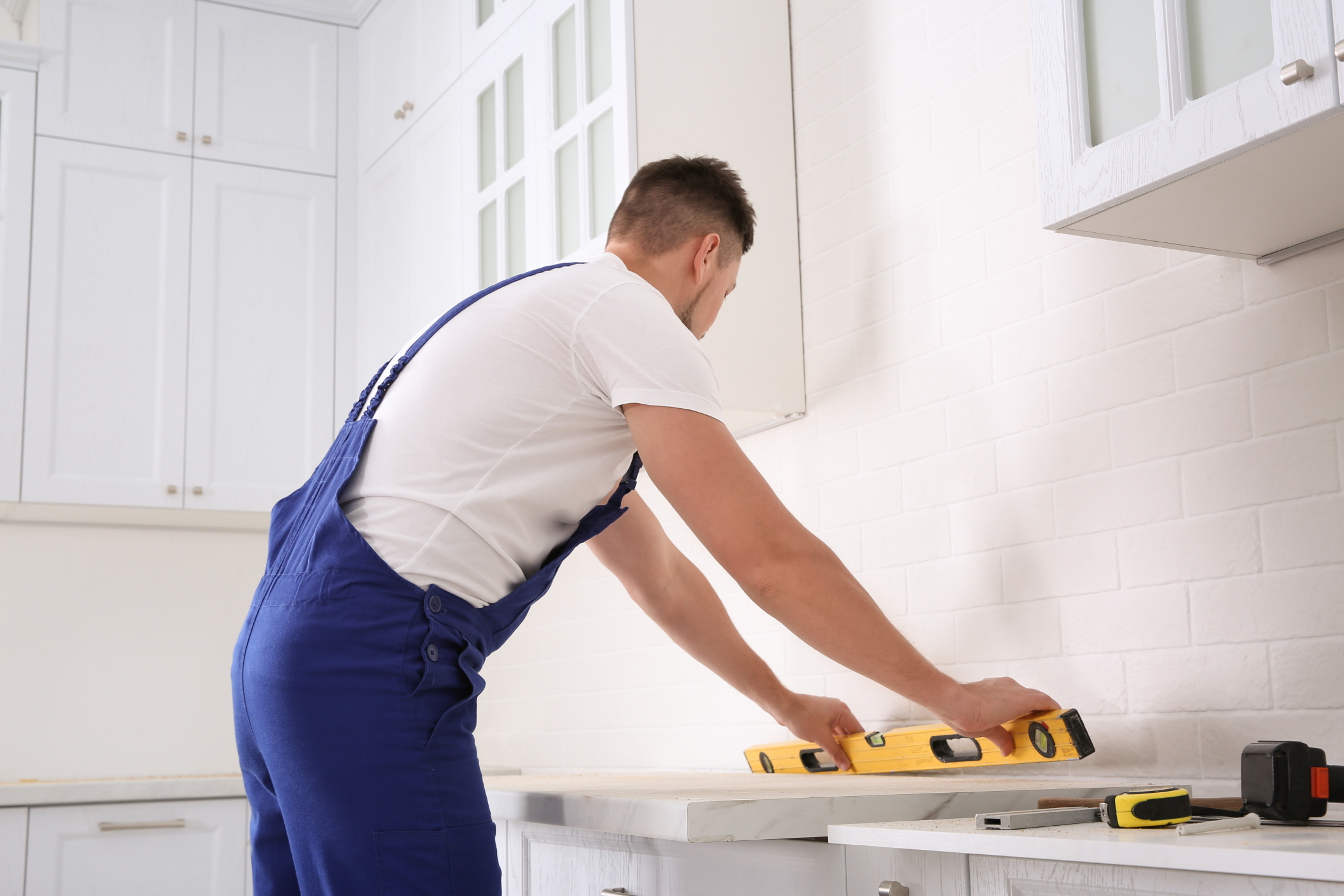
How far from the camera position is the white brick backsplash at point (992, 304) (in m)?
1.87

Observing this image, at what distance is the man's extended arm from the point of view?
135cm

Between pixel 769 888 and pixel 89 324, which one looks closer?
pixel 769 888

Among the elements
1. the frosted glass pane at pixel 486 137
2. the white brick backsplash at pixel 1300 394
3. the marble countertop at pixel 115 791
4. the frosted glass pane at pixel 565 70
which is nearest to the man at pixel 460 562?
the white brick backsplash at pixel 1300 394

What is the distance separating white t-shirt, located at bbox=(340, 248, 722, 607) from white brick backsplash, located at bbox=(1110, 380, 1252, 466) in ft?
2.09

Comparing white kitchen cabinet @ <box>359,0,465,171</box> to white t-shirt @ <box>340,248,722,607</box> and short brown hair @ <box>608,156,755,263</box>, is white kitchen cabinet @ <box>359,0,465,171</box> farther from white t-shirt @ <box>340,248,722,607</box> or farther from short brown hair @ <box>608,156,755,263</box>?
white t-shirt @ <box>340,248,722,607</box>

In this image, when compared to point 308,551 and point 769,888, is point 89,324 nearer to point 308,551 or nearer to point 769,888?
point 308,551

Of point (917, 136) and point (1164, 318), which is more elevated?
point (917, 136)

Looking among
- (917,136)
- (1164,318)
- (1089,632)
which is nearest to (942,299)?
(917,136)

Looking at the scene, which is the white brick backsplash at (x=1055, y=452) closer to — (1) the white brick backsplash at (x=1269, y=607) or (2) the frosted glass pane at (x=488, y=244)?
(1) the white brick backsplash at (x=1269, y=607)

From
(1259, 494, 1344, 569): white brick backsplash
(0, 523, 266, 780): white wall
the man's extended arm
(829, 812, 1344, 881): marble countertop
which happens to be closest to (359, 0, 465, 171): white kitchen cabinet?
(0, 523, 266, 780): white wall

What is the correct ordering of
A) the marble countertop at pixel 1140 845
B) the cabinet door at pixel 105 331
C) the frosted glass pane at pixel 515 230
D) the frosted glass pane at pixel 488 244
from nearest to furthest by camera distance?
the marble countertop at pixel 1140 845, the frosted glass pane at pixel 515 230, the frosted glass pane at pixel 488 244, the cabinet door at pixel 105 331

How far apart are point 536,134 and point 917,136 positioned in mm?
838

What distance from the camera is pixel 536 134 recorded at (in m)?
2.60

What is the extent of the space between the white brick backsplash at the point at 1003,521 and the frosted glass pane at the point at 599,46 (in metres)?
1.03
